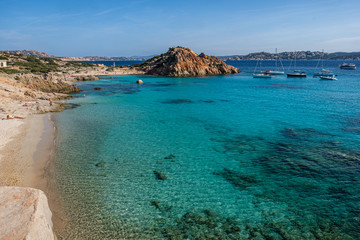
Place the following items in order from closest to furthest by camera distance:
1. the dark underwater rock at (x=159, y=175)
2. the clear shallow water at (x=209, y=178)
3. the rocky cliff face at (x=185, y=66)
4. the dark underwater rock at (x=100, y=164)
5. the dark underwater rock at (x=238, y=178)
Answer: the clear shallow water at (x=209, y=178), the dark underwater rock at (x=238, y=178), the dark underwater rock at (x=159, y=175), the dark underwater rock at (x=100, y=164), the rocky cliff face at (x=185, y=66)

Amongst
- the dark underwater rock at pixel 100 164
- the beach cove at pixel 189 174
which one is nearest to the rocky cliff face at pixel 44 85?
the beach cove at pixel 189 174

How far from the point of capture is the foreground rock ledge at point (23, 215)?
7574mm

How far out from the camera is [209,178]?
14.8m

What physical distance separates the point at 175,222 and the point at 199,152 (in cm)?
Answer: 851

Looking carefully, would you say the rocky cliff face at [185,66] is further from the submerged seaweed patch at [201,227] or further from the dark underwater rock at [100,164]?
the submerged seaweed patch at [201,227]

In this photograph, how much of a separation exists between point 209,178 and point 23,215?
9.99m

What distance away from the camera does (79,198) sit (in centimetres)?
1249

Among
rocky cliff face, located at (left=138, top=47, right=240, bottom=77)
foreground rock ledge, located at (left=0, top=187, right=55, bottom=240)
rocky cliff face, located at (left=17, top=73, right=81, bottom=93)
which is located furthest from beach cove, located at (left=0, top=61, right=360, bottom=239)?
rocky cliff face, located at (left=138, top=47, right=240, bottom=77)

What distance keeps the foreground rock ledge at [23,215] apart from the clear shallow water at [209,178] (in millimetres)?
1747

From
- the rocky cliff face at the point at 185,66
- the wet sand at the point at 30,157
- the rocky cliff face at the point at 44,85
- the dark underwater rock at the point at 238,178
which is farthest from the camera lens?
the rocky cliff face at the point at 185,66

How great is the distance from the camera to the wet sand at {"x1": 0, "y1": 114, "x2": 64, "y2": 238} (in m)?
13.2

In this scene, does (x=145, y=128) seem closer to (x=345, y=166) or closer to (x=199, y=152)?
(x=199, y=152)

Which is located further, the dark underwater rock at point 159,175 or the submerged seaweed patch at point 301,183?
the dark underwater rock at point 159,175

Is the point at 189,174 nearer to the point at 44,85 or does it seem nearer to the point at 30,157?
the point at 30,157
